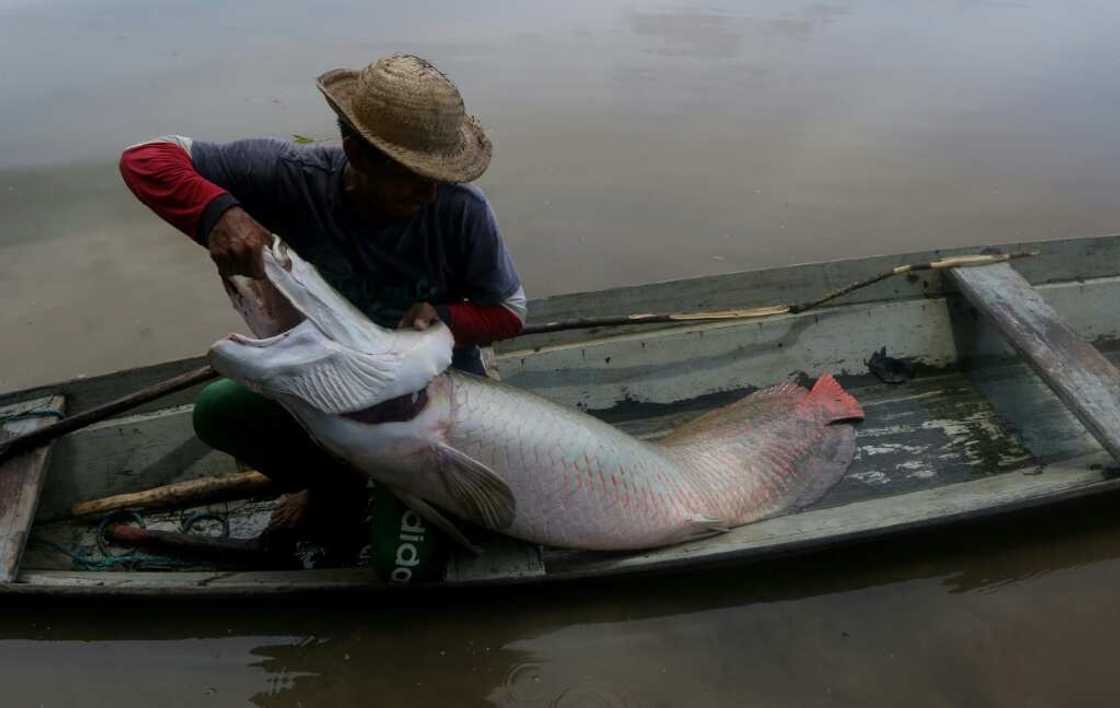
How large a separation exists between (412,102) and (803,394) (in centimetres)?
225

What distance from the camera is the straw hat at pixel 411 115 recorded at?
2355 millimetres

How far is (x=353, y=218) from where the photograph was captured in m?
2.84

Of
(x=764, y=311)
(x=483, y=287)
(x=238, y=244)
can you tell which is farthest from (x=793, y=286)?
(x=238, y=244)

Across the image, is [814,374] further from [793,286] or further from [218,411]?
[218,411]

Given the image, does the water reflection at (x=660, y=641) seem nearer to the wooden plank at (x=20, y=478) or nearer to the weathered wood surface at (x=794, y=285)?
the wooden plank at (x=20, y=478)

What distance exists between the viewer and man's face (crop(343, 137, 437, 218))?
248 cm

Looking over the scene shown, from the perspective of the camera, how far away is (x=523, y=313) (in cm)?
303

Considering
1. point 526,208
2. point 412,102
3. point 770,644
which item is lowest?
point 770,644

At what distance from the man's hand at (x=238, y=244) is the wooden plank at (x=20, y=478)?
4.68 feet

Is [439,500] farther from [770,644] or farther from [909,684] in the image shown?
[909,684]

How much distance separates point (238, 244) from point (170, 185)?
1.17ft

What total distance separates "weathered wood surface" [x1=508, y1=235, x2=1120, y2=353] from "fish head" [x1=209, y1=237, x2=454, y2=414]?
1448 millimetres

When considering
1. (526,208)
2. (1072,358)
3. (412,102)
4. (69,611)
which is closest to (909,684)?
(1072,358)

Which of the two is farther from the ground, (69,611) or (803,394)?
(803,394)
